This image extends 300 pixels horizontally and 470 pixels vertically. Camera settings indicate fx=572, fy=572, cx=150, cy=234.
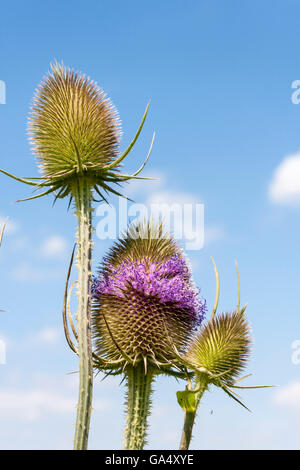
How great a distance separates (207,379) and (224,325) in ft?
2.55

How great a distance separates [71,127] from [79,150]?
38cm

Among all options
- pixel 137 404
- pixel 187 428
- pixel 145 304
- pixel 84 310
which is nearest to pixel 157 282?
pixel 145 304

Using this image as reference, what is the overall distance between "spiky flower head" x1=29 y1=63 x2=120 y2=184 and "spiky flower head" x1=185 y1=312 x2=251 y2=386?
277 cm

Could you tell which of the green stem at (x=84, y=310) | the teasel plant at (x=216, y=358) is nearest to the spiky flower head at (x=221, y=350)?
the teasel plant at (x=216, y=358)

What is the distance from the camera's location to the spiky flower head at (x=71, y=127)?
26.2ft

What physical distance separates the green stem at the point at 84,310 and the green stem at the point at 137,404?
42.5 inches

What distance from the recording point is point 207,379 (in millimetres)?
7582

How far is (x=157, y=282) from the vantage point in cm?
798

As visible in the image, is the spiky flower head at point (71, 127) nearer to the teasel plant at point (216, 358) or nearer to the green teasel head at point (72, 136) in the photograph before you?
the green teasel head at point (72, 136)

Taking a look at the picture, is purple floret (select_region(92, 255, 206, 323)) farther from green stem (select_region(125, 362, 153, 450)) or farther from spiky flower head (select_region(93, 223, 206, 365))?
green stem (select_region(125, 362, 153, 450))

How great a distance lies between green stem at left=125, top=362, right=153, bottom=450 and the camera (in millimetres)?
7570

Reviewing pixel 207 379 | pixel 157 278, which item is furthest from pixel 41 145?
pixel 207 379

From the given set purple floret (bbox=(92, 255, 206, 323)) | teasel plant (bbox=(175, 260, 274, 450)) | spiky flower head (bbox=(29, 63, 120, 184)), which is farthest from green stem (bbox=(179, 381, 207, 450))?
spiky flower head (bbox=(29, 63, 120, 184))

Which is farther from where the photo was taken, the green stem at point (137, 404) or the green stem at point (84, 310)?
the green stem at point (137, 404)
